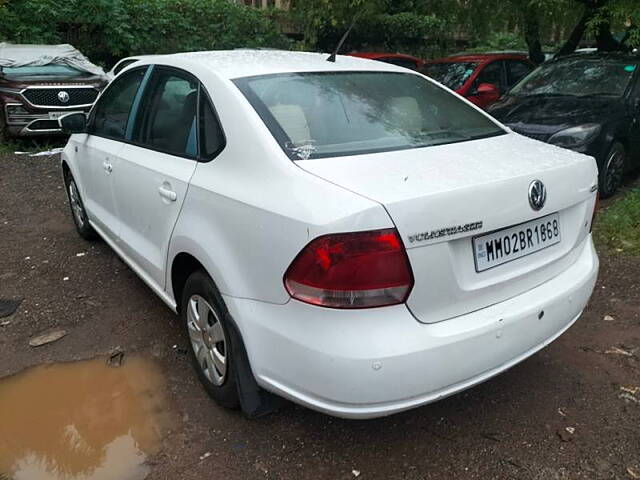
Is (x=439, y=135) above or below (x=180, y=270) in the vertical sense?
above

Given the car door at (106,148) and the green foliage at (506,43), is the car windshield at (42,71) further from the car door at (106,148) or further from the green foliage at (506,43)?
the green foliage at (506,43)

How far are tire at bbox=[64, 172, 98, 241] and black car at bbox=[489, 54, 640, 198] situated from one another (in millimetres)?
4180

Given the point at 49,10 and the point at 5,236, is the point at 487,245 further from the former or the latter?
the point at 49,10

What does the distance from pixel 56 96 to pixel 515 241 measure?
878 cm

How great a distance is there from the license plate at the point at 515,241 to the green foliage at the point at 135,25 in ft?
38.9

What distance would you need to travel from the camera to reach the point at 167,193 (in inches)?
112

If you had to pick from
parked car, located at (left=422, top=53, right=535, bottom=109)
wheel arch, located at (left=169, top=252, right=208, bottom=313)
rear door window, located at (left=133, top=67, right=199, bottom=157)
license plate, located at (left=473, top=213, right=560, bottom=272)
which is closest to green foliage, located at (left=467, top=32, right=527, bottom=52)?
parked car, located at (left=422, top=53, right=535, bottom=109)

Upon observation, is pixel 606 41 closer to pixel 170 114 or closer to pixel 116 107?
pixel 116 107

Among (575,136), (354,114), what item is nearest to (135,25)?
(575,136)

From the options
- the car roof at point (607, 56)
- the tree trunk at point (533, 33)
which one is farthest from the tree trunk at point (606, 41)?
the car roof at point (607, 56)

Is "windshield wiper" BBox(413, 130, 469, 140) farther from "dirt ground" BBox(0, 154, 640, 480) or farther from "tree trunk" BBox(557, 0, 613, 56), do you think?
"tree trunk" BBox(557, 0, 613, 56)

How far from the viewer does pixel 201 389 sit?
2.97 metres

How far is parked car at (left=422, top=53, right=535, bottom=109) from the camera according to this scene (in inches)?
355

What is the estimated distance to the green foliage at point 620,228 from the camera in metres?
4.57
